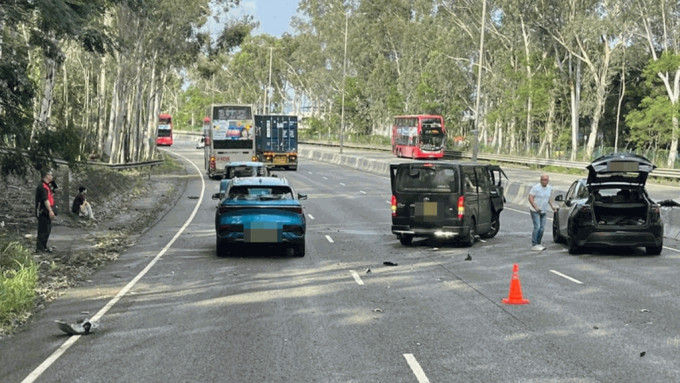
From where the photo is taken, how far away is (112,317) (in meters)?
11.5

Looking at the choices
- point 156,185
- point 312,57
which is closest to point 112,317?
point 156,185

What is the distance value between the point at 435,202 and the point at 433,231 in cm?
64

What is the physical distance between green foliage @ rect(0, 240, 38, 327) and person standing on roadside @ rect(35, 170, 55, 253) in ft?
5.41

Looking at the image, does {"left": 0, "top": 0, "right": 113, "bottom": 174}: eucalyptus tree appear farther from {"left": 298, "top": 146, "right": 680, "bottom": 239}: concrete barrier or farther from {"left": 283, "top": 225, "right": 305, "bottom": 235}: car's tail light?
{"left": 298, "top": 146, "right": 680, "bottom": 239}: concrete barrier

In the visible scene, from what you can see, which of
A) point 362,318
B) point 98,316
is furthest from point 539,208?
point 98,316

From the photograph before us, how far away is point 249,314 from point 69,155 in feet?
35.7

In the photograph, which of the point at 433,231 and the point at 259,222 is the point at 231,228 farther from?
the point at 433,231

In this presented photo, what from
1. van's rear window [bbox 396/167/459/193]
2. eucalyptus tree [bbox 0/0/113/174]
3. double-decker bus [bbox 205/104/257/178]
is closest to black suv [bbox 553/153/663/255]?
van's rear window [bbox 396/167/459/193]

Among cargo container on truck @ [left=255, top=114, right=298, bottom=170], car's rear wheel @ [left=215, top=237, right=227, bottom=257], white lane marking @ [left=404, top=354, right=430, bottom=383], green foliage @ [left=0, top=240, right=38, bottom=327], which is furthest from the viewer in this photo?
cargo container on truck @ [left=255, top=114, right=298, bottom=170]

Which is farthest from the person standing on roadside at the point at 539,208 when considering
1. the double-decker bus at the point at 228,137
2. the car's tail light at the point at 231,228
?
the double-decker bus at the point at 228,137

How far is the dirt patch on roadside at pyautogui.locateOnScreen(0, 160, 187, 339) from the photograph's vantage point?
616 inches

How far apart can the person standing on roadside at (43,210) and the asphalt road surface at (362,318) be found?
1.67 meters

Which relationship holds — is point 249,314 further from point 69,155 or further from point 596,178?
point 69,155

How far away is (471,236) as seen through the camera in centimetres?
2031
